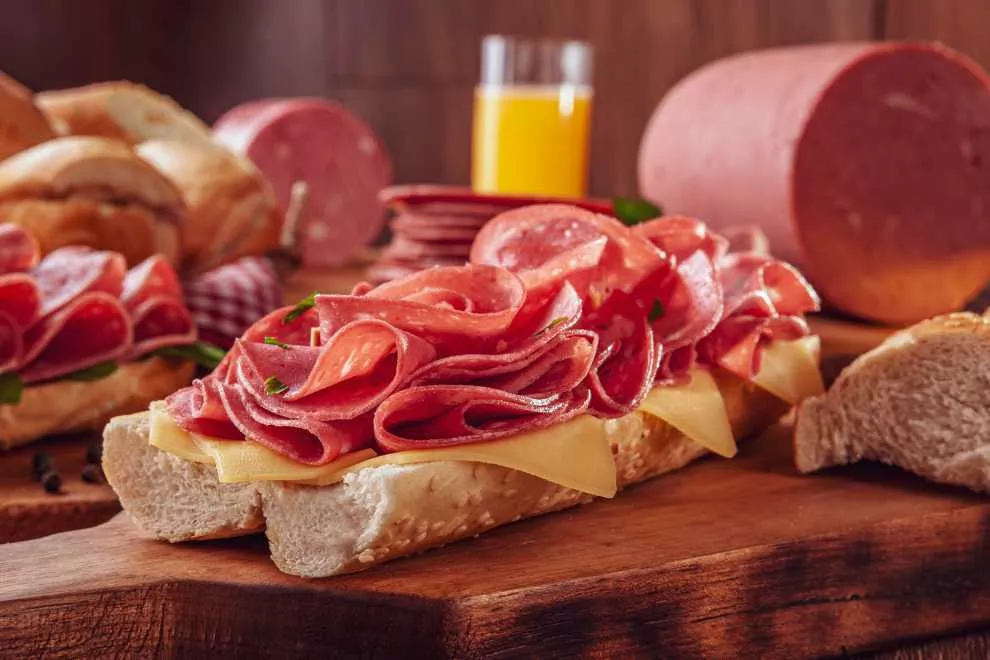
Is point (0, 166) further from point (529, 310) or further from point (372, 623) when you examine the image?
point (372, 623)

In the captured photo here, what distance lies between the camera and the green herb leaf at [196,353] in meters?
2.04

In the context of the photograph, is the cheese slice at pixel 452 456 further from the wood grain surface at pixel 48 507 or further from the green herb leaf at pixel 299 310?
the wood grain surface at pixel 48 507

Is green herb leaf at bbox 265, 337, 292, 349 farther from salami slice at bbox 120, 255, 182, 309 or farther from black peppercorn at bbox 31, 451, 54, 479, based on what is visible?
salami slice at bbox 120, 255, 182, 309

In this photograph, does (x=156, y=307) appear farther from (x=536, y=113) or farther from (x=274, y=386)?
(x=536, y=113)

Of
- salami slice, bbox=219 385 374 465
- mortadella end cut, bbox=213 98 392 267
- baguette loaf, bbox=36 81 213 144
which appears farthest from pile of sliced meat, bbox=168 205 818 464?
mortadella end cut, bbox=213 98 392 267

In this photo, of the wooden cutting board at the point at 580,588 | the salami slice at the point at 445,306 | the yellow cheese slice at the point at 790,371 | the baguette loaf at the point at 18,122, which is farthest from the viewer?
the baguette loaf at the point at 18,122

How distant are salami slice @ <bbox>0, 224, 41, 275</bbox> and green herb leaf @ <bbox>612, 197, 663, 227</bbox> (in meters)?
0.94

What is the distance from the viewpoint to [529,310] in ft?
4.73

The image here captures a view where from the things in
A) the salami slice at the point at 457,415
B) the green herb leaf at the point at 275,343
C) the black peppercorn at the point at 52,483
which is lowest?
the black peppercorn at the point at 52,483

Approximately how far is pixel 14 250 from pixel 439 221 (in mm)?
865

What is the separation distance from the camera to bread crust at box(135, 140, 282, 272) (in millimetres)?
2732

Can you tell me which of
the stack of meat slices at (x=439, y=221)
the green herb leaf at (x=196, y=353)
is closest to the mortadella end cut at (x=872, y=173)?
the stack of meat slices at (x=439, y=221)

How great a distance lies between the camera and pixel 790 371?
179 centimetres

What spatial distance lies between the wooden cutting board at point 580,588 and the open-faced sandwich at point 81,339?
19.6 inches
